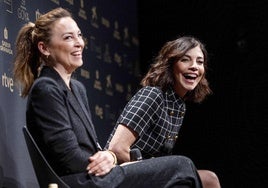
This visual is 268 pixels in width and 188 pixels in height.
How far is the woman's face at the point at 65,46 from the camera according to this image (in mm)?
3436

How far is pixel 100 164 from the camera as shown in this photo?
3084mm

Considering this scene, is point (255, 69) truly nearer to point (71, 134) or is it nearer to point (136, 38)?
point (136, 38)

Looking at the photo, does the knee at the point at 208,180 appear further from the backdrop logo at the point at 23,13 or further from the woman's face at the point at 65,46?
the backdrop logo at the point at 23,13

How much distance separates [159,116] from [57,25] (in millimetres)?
818

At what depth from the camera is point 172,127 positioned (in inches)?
155

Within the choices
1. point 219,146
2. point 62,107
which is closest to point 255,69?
point 219,146

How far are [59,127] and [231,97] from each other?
9.10 ft

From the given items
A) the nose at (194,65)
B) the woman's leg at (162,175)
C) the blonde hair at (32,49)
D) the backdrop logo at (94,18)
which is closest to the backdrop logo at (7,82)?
the blonde hair at (32,49)

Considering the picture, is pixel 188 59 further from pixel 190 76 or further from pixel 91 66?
pixel 91 66

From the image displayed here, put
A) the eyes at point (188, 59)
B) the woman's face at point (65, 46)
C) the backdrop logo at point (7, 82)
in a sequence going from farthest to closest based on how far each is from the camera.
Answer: the eyes at point (188, 59)
the backdrop logo at point (7, 82)
the woman's face at point (65, 46)

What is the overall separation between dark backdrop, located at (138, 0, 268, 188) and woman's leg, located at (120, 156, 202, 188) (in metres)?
2.42

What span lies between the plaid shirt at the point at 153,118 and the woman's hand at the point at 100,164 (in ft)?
2.07

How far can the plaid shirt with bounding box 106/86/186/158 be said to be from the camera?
375 cm

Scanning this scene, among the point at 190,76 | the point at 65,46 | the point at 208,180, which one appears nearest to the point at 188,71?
the point at 190,76
